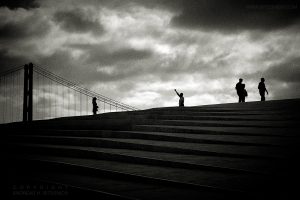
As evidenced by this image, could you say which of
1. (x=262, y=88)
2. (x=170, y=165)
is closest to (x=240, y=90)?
(x=262, y=88)

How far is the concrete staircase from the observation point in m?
3.40

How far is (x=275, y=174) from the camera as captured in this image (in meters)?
3.60

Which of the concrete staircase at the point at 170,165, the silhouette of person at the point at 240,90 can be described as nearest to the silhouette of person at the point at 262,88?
the silhouette of person at the point at 240,90

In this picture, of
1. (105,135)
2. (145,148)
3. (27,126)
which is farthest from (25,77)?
(145,148)

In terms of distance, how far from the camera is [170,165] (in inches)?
179

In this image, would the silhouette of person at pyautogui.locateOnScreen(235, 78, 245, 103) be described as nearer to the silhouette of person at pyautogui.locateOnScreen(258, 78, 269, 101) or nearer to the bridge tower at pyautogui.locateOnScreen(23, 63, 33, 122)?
the silhouette of person at pyautogui.locateOnScreen(258, 78, 269, 101)

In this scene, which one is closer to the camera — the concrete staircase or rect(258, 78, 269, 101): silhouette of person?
the concrete staircase

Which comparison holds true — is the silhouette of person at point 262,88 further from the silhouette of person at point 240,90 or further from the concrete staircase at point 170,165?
the concrete staircase at point 170,165

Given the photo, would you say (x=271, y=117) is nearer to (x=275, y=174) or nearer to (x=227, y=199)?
(x=275, y=174)

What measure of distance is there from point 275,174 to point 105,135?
4512mm

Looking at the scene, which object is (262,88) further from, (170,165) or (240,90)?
(170,165)

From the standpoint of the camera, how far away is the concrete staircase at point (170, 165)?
3404 millimetres

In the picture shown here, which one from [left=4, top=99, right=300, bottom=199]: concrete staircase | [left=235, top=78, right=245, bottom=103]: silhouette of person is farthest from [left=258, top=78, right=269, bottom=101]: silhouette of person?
[left=4, top=99, right=300, bottom=199]: concrete staircase

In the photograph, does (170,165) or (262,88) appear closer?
(170,165)
